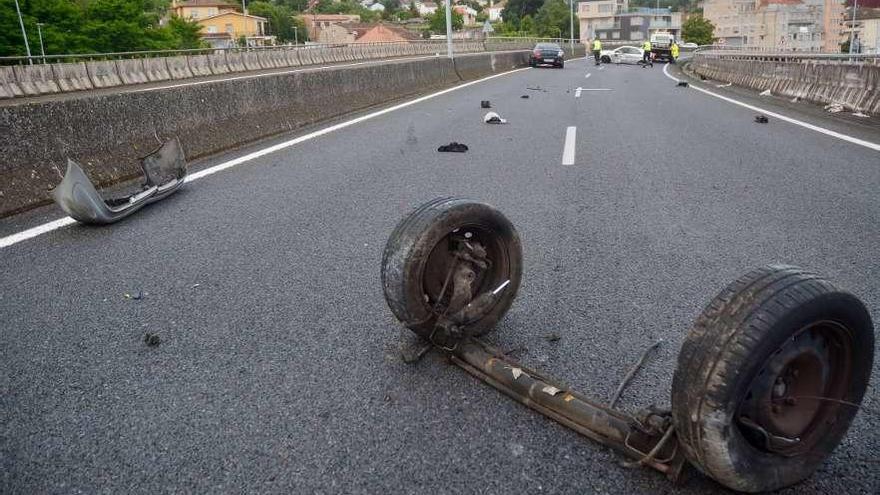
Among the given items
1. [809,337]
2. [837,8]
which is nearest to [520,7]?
[837,8]

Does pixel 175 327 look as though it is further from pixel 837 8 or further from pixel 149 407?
pixel 837 8

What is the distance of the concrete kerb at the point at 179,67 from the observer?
3069cm

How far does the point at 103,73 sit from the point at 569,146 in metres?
22.4

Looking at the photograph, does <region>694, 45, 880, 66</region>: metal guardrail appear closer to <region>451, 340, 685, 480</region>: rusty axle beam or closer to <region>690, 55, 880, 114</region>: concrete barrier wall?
<region>690, 55, 880, 114</region>: concrete barrier wall

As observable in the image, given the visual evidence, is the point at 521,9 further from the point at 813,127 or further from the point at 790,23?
the point at 813,127

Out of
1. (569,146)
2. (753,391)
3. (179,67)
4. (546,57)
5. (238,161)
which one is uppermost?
(179,67)

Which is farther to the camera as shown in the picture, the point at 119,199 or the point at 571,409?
the point at 119,199

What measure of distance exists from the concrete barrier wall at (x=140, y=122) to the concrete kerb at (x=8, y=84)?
12190mm

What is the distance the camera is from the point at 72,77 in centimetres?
2464

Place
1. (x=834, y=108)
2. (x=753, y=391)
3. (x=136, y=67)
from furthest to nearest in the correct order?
(x=136, y=67), (x=834, y=108), (x=753, y=391)

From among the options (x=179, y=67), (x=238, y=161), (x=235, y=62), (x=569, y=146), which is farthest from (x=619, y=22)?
(x=238, y=161)

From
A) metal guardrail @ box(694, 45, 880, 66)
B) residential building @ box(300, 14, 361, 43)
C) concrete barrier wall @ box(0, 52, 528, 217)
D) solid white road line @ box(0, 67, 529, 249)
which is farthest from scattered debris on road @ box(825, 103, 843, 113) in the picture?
residential building @ box(300, 14, 361, 43)

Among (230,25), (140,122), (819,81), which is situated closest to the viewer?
(140,122)

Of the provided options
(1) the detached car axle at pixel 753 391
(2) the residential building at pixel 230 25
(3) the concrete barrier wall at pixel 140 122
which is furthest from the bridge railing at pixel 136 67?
(2) the residential building at pixel 230 25
